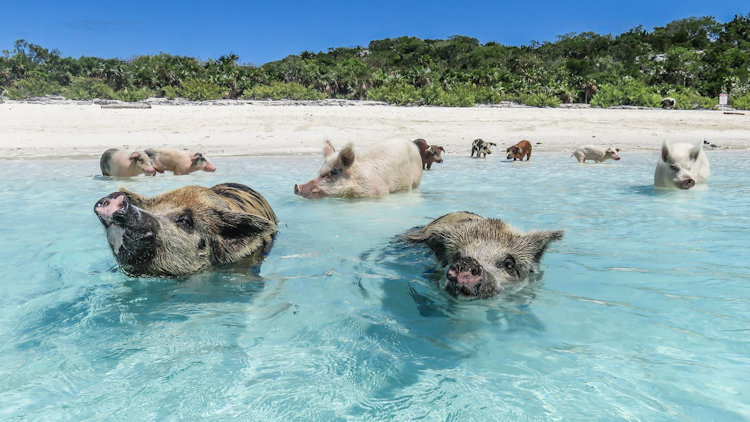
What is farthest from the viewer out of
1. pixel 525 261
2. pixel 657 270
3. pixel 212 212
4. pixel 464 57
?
pixel 464 57

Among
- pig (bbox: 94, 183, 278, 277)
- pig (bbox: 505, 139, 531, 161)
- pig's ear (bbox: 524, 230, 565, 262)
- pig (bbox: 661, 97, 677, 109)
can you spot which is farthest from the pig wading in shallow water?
pig (bbox: 661, 97, 677, 109)

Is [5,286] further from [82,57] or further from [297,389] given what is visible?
[82,57]

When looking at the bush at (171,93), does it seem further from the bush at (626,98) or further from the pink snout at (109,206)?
the pink snout at (109,206)

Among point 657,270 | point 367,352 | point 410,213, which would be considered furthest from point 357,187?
point 367,352

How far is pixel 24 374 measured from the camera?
2.99 metres

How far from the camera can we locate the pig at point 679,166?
358 inches

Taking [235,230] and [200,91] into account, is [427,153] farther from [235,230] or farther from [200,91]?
[200,91]

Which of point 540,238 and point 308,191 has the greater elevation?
point 540,238

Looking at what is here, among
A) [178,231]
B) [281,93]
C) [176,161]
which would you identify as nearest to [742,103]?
[281,93]

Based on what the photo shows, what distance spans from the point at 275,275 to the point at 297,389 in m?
1.99

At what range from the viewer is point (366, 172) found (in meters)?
8.90

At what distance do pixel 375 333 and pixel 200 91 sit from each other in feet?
101

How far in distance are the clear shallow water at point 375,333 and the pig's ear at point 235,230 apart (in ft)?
0.60

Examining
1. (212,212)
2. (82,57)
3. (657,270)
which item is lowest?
(657,270)
